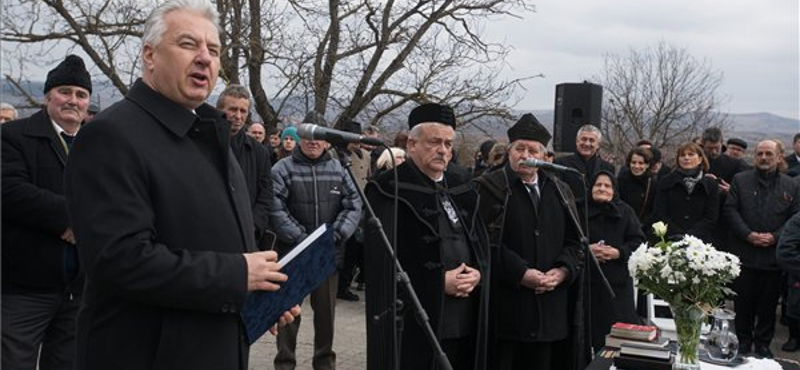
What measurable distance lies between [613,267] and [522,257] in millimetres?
1618

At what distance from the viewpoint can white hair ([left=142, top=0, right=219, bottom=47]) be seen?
2.32 metres

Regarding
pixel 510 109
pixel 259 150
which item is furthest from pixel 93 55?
pixel 259 150

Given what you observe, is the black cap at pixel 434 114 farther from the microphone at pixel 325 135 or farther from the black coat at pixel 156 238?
the black coat at pixel 156 238

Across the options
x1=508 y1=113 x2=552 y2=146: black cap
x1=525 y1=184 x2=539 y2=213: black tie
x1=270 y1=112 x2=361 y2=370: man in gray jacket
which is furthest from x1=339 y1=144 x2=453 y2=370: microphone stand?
x1=270 y1=112 x2=361 y2=370: man in gray jacket

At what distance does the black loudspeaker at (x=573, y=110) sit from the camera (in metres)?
9.51

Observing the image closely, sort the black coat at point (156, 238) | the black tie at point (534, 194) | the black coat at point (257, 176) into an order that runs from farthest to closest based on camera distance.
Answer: the black coat at point (257, 176)
the black tie at point (534, 194)
the black coat at point (156, 238)

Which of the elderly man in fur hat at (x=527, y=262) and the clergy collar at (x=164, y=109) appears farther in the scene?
the elderly man in fur hat at (x=527, y=262)

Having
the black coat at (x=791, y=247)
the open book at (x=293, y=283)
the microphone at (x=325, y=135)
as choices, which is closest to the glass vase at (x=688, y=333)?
the microphone at (x=325, y=135)

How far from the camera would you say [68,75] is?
3.91 m

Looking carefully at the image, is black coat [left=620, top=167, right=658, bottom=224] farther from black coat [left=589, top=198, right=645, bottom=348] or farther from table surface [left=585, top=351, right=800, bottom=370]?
table surface [left=585, top=351, right=800, bottom=370]

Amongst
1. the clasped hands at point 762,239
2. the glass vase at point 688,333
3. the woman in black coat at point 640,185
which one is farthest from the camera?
the woman in black coat at point 640,185

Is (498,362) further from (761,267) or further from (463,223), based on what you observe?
(761,267)

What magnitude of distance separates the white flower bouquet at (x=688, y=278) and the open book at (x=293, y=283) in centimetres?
193

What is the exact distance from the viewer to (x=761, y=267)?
7.26 metres
